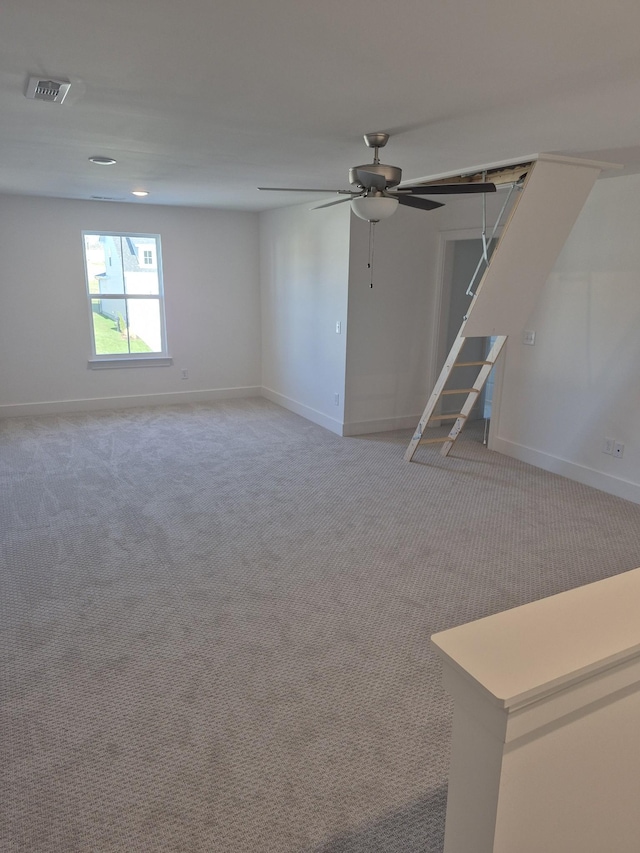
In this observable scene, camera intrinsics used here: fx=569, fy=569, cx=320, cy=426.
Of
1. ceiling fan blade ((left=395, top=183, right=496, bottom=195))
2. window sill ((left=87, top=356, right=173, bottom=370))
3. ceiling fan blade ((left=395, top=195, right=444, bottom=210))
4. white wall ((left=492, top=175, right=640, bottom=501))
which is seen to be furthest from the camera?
window sill ((left=87, top=356, right=173, bottom=370))

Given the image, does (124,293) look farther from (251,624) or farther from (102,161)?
(251,624)

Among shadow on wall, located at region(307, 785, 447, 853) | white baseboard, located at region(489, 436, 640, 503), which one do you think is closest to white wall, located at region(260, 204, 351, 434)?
white baseboard, located at region(489, 436, 640, 503)

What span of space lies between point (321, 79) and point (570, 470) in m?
3.74

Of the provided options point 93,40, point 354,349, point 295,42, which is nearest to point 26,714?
point 93,40

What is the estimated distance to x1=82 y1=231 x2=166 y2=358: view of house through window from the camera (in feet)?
22.4

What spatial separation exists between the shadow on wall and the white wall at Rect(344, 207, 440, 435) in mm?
4353

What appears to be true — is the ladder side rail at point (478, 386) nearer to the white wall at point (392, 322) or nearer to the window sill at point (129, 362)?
the white wall at point (392, 322)

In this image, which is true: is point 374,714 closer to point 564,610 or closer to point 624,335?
point 564,610

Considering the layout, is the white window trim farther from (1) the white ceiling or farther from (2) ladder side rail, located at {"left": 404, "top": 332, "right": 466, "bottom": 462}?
(2) ladder side rail, located at {"left": 404, "top": 332, "right": 466, "bottom": 462}

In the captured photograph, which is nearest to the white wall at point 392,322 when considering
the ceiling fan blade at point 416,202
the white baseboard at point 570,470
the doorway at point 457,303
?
the doorway at point 457,303

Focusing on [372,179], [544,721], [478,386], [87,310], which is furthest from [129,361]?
[544,721]

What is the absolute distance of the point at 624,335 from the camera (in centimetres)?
431

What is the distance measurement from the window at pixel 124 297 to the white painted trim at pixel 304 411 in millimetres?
1454

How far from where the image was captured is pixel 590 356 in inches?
180
